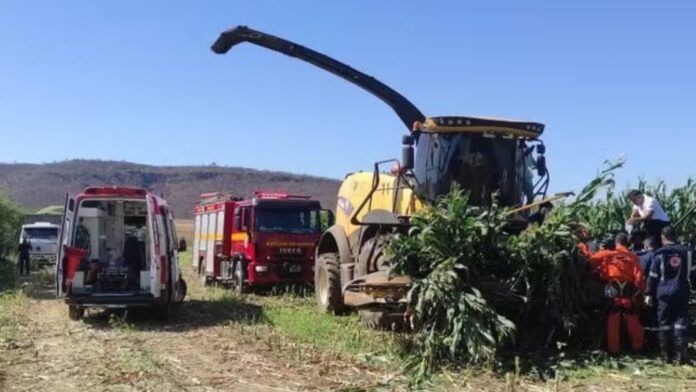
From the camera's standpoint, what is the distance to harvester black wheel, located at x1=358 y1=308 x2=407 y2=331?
9.48 meters

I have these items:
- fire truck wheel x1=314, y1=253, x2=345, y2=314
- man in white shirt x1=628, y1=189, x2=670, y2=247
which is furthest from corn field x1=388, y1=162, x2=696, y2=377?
fire truck wheel x1=314, y1=253, x2=345, y2=314

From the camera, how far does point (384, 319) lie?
402 inches

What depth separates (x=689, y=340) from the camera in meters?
9.54

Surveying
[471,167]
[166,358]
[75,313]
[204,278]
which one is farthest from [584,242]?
[204,278]

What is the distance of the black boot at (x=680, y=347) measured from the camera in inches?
340

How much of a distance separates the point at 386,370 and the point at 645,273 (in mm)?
3600

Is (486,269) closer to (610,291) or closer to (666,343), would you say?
(610,291)

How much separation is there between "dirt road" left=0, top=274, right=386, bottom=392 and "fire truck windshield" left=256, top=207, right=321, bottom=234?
4.67 m

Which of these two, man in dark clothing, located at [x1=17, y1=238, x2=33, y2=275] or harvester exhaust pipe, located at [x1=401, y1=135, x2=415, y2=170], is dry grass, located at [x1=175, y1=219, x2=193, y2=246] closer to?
man in dark clothing, located at [x1=17, y1=238, x2=33, y2=275]

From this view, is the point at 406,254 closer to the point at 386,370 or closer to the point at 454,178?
the point at 386,370

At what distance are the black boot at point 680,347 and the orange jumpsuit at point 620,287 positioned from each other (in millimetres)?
426

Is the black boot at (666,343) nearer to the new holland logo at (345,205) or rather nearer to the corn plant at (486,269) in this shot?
the corn plant at (486,269)

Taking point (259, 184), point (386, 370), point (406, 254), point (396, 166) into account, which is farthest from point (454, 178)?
point (259, 184)

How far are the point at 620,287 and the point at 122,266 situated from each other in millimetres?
9346
